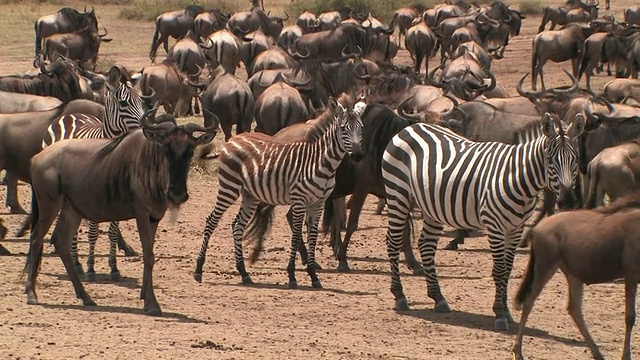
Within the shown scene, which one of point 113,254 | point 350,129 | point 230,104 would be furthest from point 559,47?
point 113,254

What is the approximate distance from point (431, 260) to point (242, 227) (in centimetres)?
212

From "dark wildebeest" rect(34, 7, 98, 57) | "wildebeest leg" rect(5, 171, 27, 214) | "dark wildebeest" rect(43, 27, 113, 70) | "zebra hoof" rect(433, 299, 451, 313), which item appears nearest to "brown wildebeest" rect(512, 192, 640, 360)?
"zebra hoof" rect(433, 299, 451, 313)

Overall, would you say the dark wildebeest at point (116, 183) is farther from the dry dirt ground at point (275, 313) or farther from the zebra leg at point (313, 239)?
the zebra leg at point (313, 239)

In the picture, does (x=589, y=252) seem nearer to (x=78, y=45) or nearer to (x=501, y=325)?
(x=501, y=325)

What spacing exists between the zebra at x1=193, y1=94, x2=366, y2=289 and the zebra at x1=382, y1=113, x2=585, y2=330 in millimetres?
879

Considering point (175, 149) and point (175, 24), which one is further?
point (175, 24)

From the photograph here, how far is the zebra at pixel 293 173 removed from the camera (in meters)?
12.3

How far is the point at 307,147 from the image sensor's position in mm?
12602

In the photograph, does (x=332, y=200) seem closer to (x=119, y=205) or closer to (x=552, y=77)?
(x=119, y=205)

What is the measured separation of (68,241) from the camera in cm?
1077

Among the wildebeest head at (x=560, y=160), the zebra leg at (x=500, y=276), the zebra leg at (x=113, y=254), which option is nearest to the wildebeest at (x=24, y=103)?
the zebra leg at (x=113, y=254)

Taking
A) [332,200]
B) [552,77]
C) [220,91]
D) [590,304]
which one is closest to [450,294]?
[590,304]

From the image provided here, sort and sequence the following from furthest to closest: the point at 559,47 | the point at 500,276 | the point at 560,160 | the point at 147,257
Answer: the point at 559,47 → the point at 500,276 → the point at 147,257 → the point at 560,160

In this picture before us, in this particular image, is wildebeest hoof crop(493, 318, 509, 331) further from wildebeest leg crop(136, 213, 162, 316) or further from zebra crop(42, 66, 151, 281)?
zebra crop(42, 66, 151, 281)
